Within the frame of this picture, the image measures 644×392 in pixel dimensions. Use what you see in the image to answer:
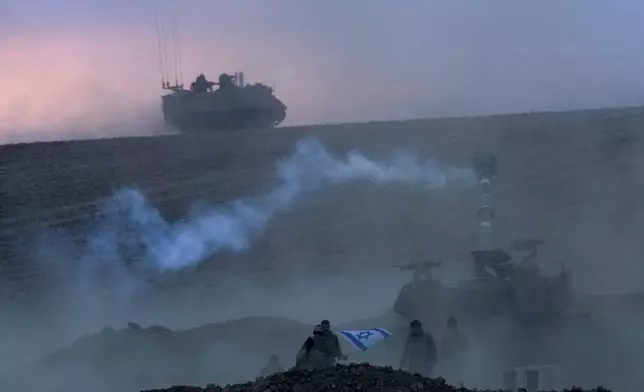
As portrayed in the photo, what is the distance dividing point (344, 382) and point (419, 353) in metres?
3.69

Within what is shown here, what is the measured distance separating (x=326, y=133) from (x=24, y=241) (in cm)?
3409

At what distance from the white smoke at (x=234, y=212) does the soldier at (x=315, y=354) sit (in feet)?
58.5

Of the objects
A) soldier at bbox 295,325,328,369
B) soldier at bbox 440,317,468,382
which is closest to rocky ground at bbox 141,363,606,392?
soldier at bbox 295,325,328,369

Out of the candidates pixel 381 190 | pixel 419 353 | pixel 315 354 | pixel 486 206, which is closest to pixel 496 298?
pixel 486 206

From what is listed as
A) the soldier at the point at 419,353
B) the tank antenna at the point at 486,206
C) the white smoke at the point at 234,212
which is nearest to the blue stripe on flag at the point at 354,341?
the soldier at the point at 419,353

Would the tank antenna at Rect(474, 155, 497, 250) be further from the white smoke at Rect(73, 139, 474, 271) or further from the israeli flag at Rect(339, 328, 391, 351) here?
the white smoke at Rect(73, 139, 474, 271)

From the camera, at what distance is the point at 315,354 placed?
42.1 ft

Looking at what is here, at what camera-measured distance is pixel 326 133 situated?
70.3m

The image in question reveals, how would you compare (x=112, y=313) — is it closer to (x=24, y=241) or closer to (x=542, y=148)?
(x=24, y=241)

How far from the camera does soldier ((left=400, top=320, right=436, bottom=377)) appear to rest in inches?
575

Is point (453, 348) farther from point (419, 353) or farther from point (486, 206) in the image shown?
point (486, 206)

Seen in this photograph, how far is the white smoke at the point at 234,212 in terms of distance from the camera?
3250 cm

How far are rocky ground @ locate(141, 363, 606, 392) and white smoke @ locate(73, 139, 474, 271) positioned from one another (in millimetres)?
19070

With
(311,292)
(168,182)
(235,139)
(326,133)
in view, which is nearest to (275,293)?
(311,292)
